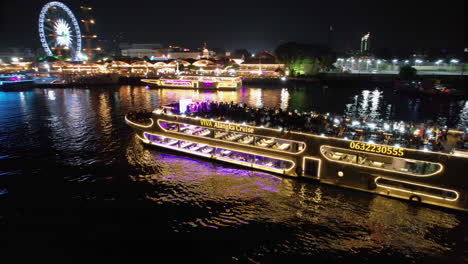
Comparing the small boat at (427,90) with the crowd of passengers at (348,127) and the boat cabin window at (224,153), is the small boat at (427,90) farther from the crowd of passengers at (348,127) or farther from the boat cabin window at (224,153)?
the boat cabin window at (224,153)

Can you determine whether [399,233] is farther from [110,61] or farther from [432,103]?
[110,61]

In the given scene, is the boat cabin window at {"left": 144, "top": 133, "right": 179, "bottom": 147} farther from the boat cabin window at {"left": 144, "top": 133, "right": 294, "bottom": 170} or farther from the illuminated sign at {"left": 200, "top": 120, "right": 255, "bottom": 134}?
the illuminated sign at {"left": 200, "top": 120, "right": 255, "bottom": 134}

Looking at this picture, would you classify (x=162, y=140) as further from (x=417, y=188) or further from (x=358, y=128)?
(x=417, y=188)

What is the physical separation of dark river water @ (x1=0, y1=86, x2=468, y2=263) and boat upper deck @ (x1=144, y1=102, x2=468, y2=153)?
12.0 feet

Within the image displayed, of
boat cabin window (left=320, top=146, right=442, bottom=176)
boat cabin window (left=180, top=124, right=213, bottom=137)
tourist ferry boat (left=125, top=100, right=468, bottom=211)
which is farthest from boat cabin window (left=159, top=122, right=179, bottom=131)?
boat cabin window (left=320, top=146, right=442, bottom=176)

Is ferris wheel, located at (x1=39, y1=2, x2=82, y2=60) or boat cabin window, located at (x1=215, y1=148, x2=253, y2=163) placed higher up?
ferris wheel, located at (x1=39, y1=2, x2=82, y2=60)

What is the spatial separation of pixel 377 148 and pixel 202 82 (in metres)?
64.5

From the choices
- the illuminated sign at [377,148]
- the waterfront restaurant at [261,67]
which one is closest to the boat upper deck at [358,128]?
the illuminated sign at [377,148]

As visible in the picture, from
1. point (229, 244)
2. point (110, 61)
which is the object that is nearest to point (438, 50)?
point (110, 61)

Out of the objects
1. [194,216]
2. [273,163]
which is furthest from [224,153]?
[194,216]

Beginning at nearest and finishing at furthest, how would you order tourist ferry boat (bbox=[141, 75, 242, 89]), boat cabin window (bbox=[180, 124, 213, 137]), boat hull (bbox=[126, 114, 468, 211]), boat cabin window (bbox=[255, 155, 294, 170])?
1. boat hull (bbox=[126, 114, 468, 211])
2. boat cabin window (bbox=[255, 155, 294, 170])
3. boat cabin window (bbox=[180, 124, 213, 137])
4. tourist ferry boat (bbox=[141, 75, 242, 89])

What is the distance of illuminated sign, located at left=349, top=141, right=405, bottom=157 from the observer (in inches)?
605

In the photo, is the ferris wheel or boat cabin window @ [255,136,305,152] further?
the ferris wheel

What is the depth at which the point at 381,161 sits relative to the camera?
16328mm
